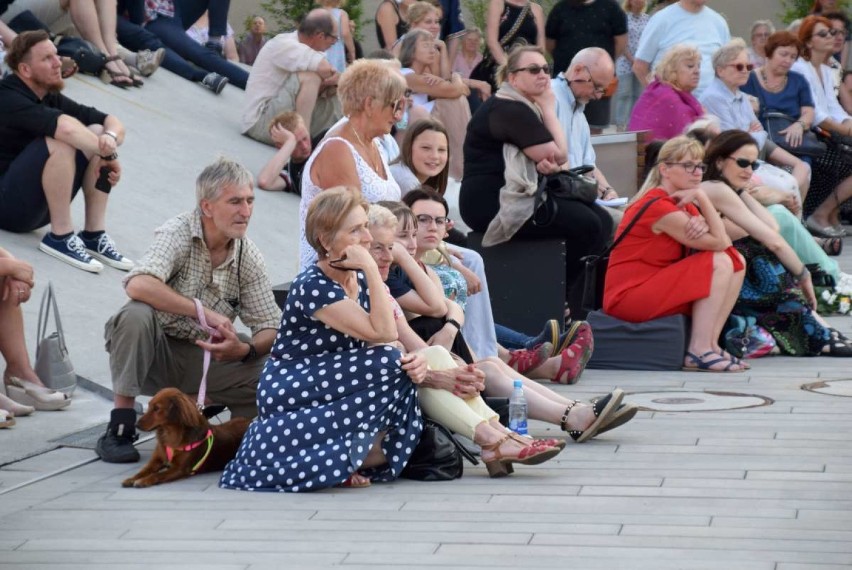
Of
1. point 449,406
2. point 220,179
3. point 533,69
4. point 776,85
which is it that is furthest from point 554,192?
point 776,85

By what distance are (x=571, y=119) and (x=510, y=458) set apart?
4346mm

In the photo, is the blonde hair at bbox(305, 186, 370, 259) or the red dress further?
the red dress

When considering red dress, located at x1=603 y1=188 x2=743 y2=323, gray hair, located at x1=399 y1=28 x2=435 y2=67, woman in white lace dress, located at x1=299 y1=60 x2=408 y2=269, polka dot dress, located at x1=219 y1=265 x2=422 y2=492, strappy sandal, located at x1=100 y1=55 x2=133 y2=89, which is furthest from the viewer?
strappy sandal, located at x1=100 y1=55 x2=133 y2=89

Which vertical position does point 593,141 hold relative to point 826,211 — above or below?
above

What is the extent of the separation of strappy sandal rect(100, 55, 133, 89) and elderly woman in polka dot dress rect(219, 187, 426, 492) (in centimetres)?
676

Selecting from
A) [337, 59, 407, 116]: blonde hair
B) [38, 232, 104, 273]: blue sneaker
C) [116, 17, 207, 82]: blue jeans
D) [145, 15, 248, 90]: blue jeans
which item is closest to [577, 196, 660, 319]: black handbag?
[337, 59, 407, 116]: blonde hair

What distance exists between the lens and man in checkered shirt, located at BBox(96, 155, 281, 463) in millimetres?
5887

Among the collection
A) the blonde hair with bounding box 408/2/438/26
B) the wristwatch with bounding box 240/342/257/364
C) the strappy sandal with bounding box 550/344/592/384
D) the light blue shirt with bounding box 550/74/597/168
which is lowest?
the strappy sandal with bounding box 550/344/592/384

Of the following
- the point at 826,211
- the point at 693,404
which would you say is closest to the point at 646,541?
the point at 693,404

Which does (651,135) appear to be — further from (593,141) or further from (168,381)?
(168,381)

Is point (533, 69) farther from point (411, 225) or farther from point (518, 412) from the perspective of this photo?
point (518, 412)

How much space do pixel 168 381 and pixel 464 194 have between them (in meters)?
2.95

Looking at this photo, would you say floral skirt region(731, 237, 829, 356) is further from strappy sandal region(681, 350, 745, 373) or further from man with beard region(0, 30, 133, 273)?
man with beard region(0, 30, 133, 273)

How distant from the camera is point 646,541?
4562mm
